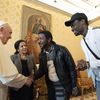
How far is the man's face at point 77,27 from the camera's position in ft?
9.86

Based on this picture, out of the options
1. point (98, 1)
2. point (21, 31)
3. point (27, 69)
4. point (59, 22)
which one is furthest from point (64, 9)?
point (27, 69)

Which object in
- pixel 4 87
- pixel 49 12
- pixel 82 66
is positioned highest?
pixel 49 12

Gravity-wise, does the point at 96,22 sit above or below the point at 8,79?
above

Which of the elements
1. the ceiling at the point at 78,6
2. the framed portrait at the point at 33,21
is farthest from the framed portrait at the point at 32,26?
the ceiling at the point at 78,6

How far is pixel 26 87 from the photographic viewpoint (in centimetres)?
370

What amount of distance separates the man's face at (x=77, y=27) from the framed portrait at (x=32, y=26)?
14.4ft

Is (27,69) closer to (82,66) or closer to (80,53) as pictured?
(82,66)

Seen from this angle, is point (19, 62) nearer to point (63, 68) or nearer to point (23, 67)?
point (23, 67)

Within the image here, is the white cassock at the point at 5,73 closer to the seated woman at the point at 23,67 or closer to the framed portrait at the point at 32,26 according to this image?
the seated woman at the point at 23,67

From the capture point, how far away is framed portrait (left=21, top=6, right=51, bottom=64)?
758 cm

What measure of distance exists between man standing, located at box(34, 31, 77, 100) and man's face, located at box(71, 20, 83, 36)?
0.51m

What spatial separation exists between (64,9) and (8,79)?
23.1 feet

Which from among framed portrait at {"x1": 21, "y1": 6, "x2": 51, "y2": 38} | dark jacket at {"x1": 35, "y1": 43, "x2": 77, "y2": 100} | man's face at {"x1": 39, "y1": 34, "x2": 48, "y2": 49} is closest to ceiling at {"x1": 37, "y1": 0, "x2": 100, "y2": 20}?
framed portrait at {"x1": 21, "y1": 6, "x2": 51, "y2": 38}

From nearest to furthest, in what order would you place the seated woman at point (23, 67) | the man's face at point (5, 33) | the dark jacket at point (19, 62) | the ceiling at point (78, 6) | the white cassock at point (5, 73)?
1. the white cassock at point (5, 73)
2. the man's face at point (5, 33)
3. the seated woman at point (23, 67)
4. the dark jacket at point (19, 62)
5. the ceiling at point (78, 6)
